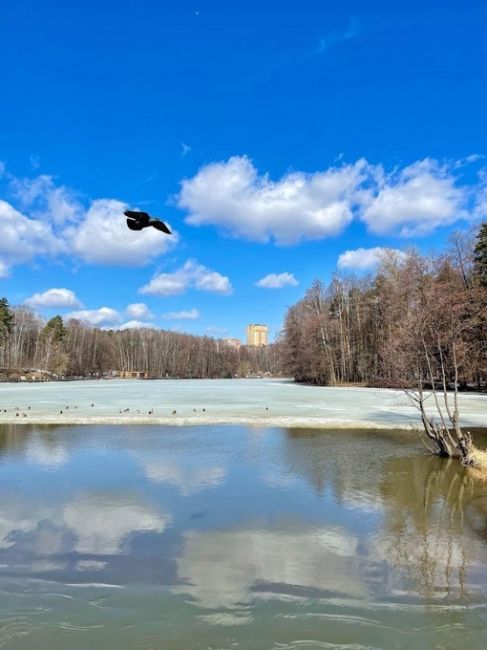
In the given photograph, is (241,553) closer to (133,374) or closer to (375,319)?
→ (375,319)

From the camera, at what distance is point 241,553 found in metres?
6.54

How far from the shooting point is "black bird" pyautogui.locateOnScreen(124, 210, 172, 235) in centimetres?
683

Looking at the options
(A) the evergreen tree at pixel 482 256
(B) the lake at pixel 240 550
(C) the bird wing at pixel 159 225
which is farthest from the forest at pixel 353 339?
(C) the bird wing at pixel 159 225

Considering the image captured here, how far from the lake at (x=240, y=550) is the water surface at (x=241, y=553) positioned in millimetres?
25

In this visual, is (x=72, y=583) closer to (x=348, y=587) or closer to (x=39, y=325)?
(x=348, y=587)

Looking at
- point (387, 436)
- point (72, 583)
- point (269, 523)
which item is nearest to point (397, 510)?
point (269, 523)

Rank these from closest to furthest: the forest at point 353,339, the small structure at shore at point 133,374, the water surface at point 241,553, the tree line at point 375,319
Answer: the water surface at point 241,553 < the forest at point 353,339 < the tree line at point 375,319 < the small structure at shore at point 133,374

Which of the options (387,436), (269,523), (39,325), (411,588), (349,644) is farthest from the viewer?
(39,325)

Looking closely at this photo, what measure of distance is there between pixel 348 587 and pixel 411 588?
0.70 metres

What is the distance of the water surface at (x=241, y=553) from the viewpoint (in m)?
4.66

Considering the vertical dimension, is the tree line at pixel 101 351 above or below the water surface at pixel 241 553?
above

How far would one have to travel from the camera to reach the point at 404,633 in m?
4.58

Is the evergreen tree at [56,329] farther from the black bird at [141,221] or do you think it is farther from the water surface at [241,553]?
the black bird at [141,221]

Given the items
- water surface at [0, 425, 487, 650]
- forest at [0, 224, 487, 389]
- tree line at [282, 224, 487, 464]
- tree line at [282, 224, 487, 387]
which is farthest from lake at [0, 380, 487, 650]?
tree line at [282, 224, 487, 387]
